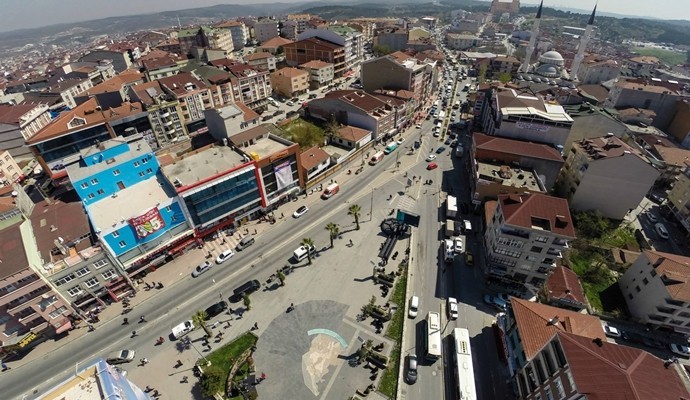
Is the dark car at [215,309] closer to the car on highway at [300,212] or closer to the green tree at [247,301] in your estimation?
the green tree at [247,301]

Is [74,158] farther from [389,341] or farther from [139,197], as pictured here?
[389,341]

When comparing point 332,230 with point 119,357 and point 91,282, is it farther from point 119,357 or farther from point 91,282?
point 91,282

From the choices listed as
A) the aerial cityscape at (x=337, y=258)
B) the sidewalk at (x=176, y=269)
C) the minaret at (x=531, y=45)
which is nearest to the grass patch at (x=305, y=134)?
the aerial cityscape at (x=337, y=258)

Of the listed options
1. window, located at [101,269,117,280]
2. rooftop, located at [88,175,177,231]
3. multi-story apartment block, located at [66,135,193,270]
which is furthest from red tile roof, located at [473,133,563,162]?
window, located at [101,269,117,280]

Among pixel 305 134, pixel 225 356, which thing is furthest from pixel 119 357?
pixel 305 134

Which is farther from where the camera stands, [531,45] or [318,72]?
[531,45]

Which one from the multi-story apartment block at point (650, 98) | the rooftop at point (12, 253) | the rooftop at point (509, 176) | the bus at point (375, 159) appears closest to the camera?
the rooftop at point (12, 253)

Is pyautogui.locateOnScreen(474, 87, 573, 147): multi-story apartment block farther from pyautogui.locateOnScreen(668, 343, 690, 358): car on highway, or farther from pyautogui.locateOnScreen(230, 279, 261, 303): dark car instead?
pyautogui.locateOnScreen(230, 279, 261, 303): dark car
